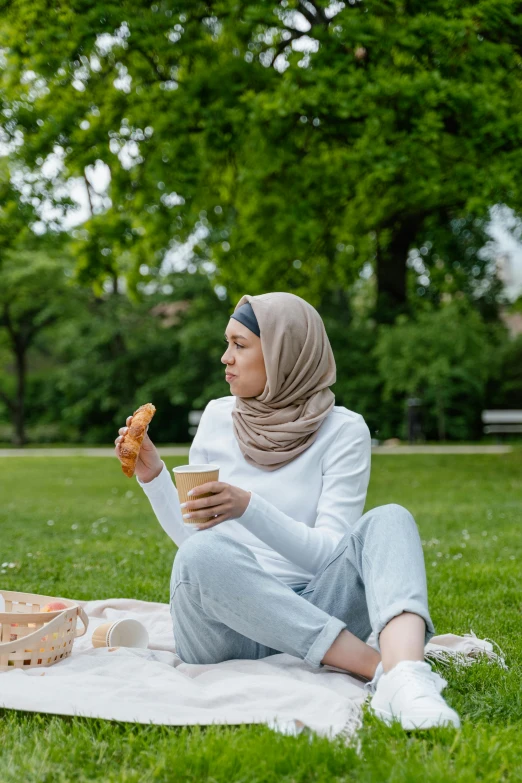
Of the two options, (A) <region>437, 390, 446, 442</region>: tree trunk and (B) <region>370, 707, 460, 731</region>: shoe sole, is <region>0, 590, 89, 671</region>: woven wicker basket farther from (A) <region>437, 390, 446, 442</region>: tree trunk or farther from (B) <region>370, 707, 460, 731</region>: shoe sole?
(A) <region>437, 390, 446, 442</region>: tree trunk

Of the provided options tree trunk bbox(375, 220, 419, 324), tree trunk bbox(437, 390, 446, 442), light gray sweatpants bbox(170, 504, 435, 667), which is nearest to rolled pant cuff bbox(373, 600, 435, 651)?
light gray sweatpants bbox(170, 504, 435, 667)

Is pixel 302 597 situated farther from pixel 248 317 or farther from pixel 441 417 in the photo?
pixel 441 417

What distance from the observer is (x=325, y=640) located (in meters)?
2.70

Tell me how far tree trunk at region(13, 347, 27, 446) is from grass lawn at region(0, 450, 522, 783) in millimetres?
14230

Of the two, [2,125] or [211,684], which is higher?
[2,125]

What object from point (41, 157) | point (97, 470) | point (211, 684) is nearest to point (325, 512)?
point (211, 684)

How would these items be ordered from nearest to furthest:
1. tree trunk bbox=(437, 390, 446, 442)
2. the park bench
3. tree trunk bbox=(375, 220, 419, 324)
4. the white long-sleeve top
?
the white long-sleeve top, tree trunk bbox=(375, 220, 419, 324), the park bench, tree trunk bbox=(437, 390, 446, 442)

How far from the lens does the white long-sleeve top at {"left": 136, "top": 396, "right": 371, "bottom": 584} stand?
2961mm

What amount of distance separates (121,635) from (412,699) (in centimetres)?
137

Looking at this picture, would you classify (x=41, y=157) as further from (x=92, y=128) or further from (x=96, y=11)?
(x=96, y=11)

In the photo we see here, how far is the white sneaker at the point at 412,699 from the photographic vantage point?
7.59 ft

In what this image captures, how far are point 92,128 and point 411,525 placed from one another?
8965 millimetres

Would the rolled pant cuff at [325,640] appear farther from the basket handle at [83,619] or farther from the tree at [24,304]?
the tree at [24,304]

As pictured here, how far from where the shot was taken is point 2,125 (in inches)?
398
